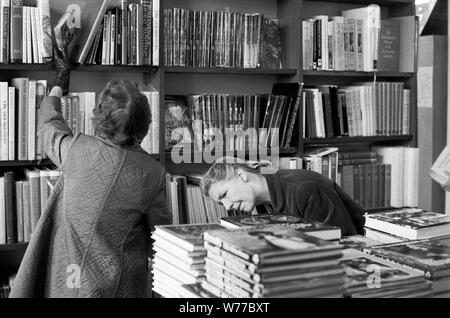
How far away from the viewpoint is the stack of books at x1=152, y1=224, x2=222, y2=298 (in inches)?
50.7

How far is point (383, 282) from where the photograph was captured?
1.23 meters

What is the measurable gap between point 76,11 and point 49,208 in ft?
3.76

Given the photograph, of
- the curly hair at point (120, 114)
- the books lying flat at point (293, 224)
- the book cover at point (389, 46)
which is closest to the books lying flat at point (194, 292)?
the books lying flat at point (293, 224)

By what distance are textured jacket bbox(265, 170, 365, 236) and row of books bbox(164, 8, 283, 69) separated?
0.83m

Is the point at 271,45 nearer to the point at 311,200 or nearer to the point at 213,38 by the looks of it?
the point at 213,38

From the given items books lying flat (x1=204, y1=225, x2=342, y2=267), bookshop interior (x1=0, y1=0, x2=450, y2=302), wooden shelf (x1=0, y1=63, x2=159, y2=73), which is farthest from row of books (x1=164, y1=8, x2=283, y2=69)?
A: books lying flat (x1=204, y1=225, x2=342, y2=267)

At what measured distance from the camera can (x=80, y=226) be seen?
1858 millimetres

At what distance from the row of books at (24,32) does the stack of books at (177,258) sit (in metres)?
1.39

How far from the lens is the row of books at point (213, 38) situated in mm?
2820
